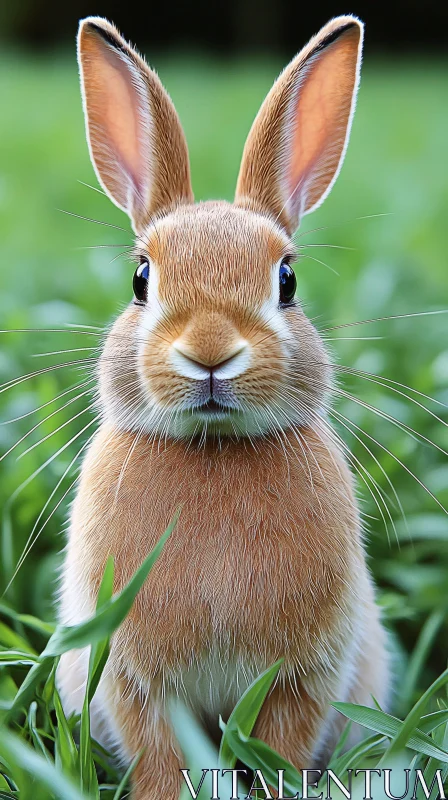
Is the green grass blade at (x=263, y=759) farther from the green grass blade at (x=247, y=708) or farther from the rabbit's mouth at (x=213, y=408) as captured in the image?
the rabbit's mouth at (x=213, y=408)

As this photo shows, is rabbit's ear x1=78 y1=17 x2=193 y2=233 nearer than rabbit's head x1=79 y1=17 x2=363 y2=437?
No

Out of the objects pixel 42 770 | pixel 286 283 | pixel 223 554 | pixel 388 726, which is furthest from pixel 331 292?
pixel 42 770

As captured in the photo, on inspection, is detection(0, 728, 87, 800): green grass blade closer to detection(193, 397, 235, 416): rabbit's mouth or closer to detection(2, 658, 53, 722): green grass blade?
detection(2, 658, 53, 722): green grass blade

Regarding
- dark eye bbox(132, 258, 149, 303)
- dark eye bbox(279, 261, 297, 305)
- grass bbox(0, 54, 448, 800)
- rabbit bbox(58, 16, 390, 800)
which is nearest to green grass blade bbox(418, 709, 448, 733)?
grass bbox(0, 54, 448, 800)

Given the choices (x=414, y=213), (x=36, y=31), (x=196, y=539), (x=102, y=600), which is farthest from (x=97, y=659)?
(x=36, y=31)

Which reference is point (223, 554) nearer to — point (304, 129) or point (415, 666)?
point (415, 666)

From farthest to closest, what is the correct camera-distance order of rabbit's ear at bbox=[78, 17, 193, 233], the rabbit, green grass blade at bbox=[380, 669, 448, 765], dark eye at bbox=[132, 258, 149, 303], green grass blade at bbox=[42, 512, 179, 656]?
rabbit's ear at bbox=[78, 17, 193, 233] < dark eye at bbox=[132, 258, 149, 303] < the rabbit < green grass blade at bbox=[380, 669, 448, 765] < green grass blade at bbox=[42, 512, 179, 656]

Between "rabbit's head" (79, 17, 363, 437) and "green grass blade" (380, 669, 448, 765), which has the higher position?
"rabbit's head" (79, 17, 363, 437)
